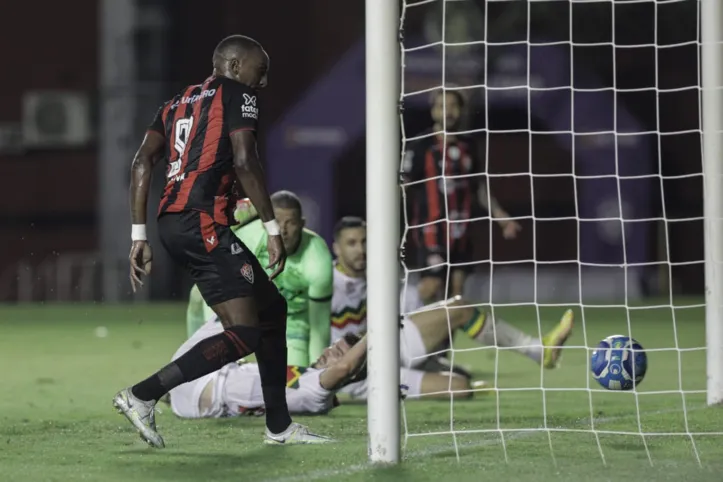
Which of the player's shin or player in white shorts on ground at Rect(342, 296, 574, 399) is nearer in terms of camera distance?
player in white shorts on ground at Rect(342, 296, 574, 399)

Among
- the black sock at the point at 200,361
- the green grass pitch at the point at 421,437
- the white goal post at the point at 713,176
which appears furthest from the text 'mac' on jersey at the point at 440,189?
the black sock at the point at 200,361

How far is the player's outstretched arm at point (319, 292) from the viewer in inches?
310

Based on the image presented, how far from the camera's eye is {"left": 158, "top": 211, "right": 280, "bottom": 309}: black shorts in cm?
587

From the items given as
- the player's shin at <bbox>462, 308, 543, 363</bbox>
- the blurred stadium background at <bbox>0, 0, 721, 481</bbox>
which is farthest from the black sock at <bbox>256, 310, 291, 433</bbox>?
the blurred stadium background at <bbox>0, 0, 721, 481</bbox>

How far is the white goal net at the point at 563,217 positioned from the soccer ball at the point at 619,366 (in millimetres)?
191

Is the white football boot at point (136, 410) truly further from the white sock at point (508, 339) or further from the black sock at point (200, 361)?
the white sock at point (508, 339)

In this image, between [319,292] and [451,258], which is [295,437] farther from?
[451,258]

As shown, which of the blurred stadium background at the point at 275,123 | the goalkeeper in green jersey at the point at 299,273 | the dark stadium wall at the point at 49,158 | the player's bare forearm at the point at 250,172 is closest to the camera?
the player's bare forearm at the point at 250,172

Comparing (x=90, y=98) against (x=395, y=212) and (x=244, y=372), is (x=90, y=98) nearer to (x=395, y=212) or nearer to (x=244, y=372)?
(x=244, y=372)

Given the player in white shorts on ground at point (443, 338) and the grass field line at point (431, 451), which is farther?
the player in white shorts on ground at point (443, 338)

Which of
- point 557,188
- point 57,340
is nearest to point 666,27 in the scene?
point 557,188

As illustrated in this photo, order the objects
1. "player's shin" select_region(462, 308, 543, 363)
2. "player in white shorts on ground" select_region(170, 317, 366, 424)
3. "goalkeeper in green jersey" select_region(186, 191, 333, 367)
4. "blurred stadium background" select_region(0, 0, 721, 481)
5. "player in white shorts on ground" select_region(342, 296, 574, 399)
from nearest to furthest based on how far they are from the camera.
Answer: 1. "player in white shorts on ground" select_region(170, 317, 366, 424)
2. "player in white shorts on ground" select_region(342, 296, 574, 399)
3. "goalkeeper in green jersey" select_region(186, 191, 333, 367)
4. "player's shin" select_region(462, 308, 543, 363)
5. "blurred stadium background" select_region(0, 0, 721, 481)

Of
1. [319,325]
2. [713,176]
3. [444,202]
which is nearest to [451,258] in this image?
[444,202]

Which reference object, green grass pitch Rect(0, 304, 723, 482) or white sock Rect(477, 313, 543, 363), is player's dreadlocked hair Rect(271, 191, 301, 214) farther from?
white sock Rect(477, 313, 543, 363)
